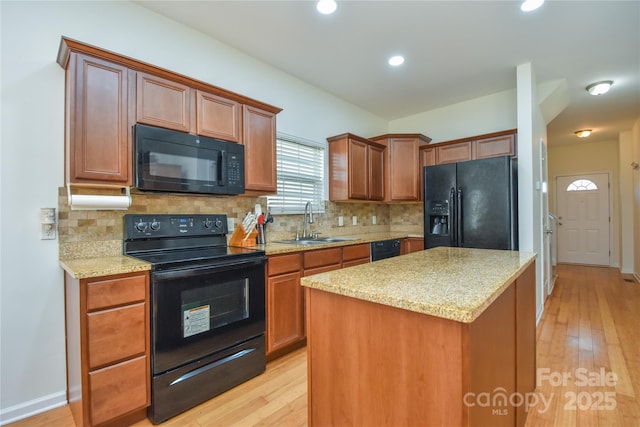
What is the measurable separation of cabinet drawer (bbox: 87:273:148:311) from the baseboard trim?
0.88 meters

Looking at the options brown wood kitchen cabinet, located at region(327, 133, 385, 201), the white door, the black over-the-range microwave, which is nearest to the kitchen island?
the black over-the-range microwave

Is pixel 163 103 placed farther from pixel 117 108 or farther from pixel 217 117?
pixel 217 117

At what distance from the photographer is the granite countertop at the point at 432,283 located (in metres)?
0.88

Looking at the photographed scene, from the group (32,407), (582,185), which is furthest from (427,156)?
(582,185)

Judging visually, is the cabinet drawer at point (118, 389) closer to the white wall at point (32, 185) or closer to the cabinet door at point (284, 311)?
the white wall at point (32, 185)

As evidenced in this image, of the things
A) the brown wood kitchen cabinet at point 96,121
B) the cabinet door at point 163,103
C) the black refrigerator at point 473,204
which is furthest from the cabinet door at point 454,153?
the brown wood kitchen cabinet at point 96,121

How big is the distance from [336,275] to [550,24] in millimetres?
2758

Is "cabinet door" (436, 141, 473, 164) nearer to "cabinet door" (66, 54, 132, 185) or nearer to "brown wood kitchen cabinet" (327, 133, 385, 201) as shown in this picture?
"brown wood kitchen cabinet" (327, 133, 385, 201)

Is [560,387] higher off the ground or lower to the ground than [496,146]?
lower

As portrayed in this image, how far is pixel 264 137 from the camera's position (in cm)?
270

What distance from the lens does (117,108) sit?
6.26ft

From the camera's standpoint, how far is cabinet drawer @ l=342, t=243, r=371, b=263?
119 inches

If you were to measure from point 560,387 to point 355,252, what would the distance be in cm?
180

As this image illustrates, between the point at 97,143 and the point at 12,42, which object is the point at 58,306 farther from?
the point at 12,42
